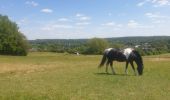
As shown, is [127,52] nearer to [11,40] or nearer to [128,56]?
[128,56]

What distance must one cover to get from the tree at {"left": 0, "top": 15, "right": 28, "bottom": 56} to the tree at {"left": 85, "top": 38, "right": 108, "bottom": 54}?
36.4 m

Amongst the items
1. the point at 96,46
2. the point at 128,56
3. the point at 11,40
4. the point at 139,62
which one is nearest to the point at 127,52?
the point at 128,56

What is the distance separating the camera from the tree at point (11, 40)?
100688mm

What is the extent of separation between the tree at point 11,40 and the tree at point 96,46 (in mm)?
36363

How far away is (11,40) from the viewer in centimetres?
10194

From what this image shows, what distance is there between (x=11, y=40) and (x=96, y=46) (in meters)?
45.2

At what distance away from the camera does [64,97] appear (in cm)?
1414

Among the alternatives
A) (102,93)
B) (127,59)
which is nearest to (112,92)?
(102,93)

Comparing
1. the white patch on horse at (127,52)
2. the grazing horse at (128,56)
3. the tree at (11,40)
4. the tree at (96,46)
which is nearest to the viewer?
the grazing horse at (128,56)

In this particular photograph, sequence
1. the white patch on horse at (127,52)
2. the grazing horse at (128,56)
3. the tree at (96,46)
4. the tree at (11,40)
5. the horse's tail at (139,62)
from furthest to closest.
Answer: the tree at (96,46), the tree at (11,40), the white patch on horse at (127,52), the grazing horse at (128,56), the horse's tail at (139,62)

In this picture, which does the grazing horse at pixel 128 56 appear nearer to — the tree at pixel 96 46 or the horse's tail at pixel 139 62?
the horse's tail at pixel 139 62

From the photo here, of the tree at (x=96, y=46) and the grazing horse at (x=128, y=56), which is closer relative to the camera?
the grazing horse at (x=128, y=56)

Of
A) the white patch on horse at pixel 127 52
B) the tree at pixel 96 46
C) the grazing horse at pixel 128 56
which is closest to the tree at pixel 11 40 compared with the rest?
the tree at pixel 96 46

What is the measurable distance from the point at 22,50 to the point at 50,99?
90.7 m
